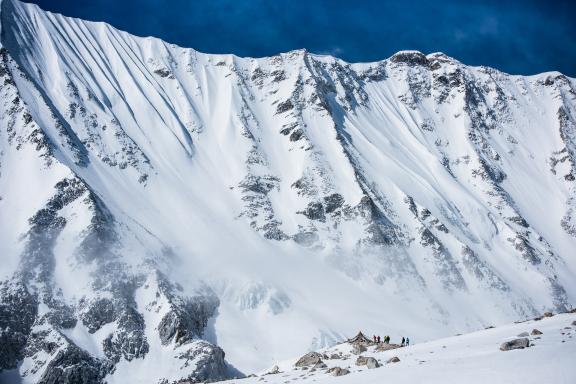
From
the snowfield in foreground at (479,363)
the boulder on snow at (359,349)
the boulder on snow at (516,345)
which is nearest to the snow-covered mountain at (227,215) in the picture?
the boulder on snow at (359,349)

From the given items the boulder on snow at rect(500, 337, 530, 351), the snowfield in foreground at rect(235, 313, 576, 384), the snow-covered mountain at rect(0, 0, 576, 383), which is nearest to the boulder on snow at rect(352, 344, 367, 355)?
the snowfield in foreground at rect(235, 313, 576, 384)

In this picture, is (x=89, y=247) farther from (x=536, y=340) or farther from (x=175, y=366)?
(x=536, y=340)

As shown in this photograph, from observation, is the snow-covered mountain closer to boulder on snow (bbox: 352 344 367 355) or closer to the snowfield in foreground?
boulder on snow (bbox: 352 344 367 355)

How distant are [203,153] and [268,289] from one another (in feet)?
186

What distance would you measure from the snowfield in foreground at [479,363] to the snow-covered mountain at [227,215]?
65304 millimetres

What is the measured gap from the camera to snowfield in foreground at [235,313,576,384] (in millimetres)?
15648

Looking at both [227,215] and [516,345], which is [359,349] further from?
[227,215]

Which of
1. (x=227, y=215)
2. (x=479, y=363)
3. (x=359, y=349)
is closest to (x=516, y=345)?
(x=479, y=363)

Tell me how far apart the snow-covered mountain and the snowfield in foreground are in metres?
65.3

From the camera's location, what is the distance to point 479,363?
59.7 feet

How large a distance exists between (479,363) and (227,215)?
119m

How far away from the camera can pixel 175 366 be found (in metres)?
86.8

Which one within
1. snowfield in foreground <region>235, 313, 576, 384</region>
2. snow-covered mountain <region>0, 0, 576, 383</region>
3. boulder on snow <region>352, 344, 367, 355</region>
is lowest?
snowfield in foreground <region>235, 313, 576, 384</region>

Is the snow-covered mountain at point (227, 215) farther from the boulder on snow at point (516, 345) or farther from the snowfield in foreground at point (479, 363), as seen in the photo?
the boulder on snow at point (516, 345)
